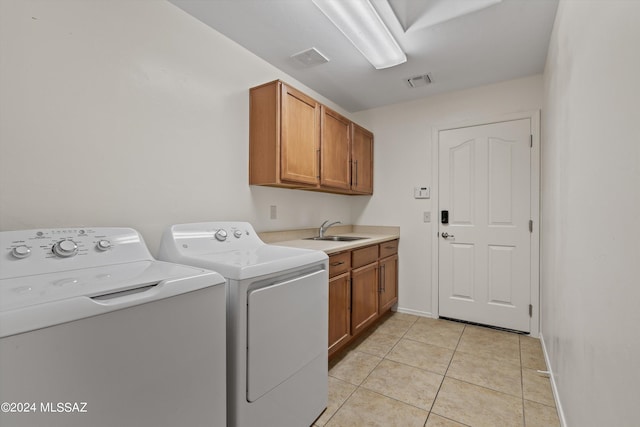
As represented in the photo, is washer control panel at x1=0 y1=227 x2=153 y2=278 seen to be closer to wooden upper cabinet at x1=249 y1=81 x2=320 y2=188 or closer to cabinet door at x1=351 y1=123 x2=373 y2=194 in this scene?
wooden upper cabinet at x1=249 y1=81 x2=320 y2=188

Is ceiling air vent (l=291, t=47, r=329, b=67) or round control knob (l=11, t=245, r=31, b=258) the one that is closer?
round control knob (l=11, t=245, r=31, b=258)

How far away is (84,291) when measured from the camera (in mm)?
839

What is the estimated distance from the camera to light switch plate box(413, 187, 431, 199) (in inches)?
124

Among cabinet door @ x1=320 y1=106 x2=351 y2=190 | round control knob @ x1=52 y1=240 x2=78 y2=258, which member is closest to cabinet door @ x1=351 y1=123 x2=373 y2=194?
cabinet door @ x1=320 y1=106 x2=351 y2=190

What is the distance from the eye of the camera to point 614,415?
2.76 ft

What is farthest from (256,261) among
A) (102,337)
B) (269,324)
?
(102,337)

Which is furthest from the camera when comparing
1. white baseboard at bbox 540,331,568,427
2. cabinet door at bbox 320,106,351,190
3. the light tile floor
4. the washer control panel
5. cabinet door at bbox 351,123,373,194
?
cabinet door at bbox 351,123,373,194

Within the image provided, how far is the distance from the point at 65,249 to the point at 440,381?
7.21ft

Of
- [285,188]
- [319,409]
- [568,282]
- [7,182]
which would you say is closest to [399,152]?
[285,188]

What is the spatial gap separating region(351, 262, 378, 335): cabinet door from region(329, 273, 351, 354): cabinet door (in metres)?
0.08

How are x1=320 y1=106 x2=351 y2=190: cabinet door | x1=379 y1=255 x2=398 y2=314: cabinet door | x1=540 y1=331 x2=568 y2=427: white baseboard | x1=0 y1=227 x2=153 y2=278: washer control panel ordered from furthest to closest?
x1=379 y1=255 x2=398 y2=314: cabinet door → x1=320 y1=106 x2=351 y2=190: cabinet door → x1=540 y1=331 x2=568 y2=427: white baseboard → x1=0 y1=227 x2=153 y2=278: washer control panel

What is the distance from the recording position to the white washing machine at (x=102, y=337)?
708mm

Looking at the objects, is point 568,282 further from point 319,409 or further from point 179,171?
point 179,171

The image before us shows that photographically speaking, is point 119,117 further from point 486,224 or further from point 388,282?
point 486,224
